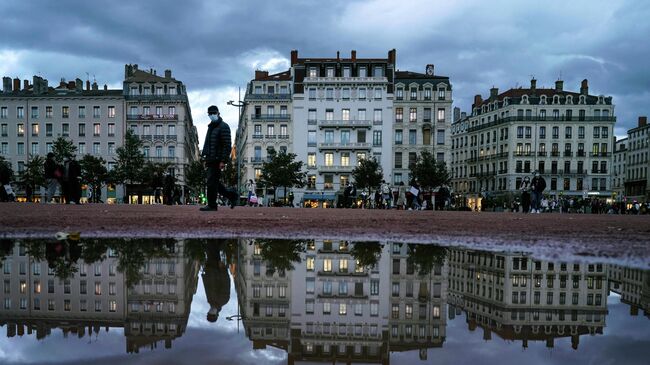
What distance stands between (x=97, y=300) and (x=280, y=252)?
1.78 metres

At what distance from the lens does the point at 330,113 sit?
61.6m

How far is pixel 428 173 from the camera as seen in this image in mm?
54844

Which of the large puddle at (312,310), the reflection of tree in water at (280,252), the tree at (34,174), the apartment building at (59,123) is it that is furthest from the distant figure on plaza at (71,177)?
the apartment building at (59,123)

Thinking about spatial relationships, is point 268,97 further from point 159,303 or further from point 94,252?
point 159,303

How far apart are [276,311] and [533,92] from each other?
85956 millimetres

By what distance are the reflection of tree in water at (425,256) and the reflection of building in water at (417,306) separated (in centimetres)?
3

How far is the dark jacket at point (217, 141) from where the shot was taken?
10.0 m

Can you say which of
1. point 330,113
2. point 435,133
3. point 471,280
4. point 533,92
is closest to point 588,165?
point 533,92

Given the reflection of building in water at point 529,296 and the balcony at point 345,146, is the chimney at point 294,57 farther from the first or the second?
the reflection of building in water at point 529,296

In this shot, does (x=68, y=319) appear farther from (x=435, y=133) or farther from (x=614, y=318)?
(x=435, y=133)

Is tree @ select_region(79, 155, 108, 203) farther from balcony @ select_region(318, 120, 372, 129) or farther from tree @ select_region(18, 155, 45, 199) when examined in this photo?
balcony @ select_region(318, 120, 372, 129)

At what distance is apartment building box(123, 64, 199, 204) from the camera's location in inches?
2391

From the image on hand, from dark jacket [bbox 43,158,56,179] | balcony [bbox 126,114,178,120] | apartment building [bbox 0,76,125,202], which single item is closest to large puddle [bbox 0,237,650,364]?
dark jacket [bbox 43,158,56,179]

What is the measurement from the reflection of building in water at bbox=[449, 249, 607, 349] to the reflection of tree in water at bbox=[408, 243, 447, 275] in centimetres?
12
